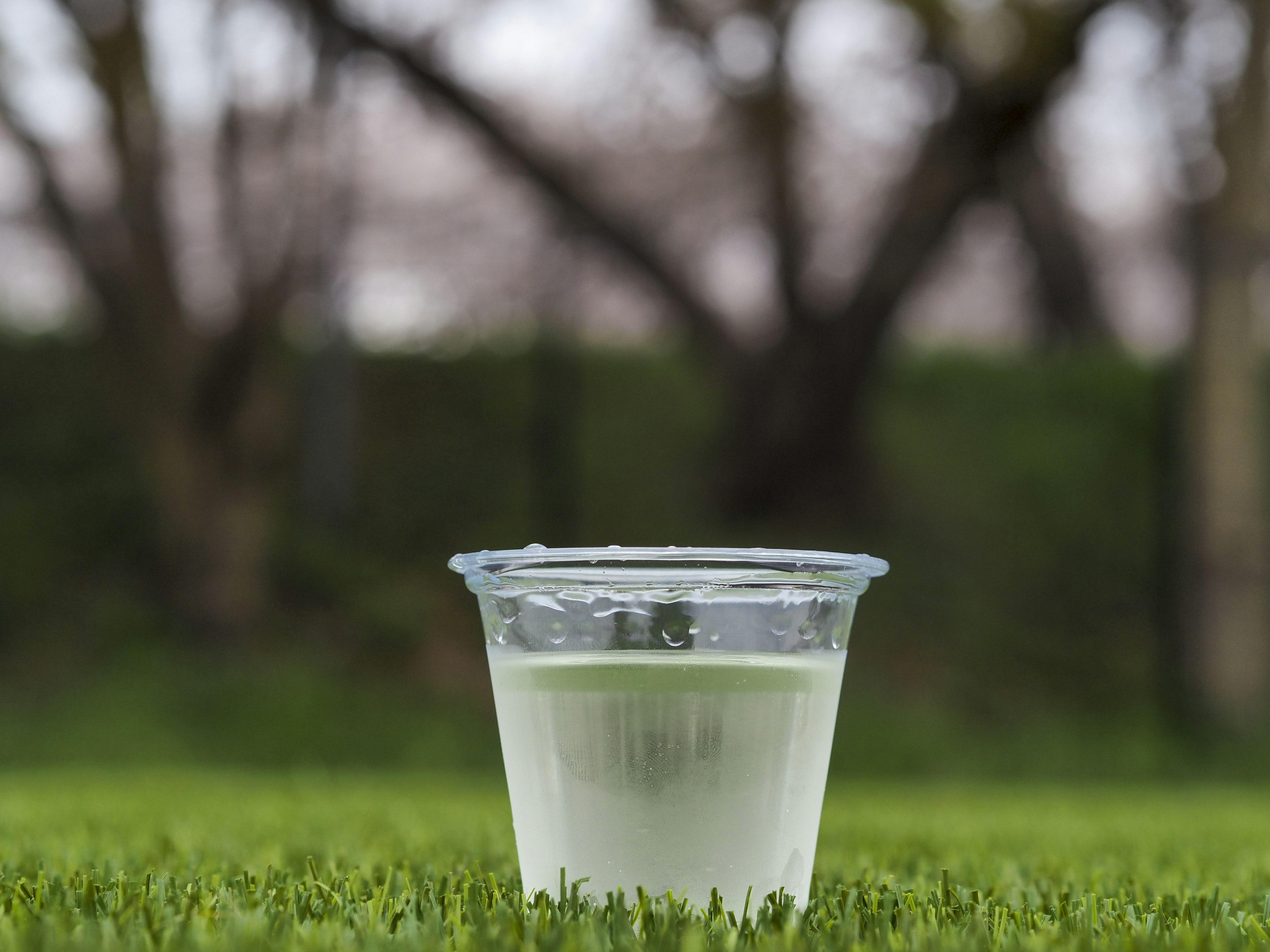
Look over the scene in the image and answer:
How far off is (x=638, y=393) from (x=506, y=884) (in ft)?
38.7

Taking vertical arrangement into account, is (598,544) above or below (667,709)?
below

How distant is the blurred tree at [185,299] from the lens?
908 centimetres

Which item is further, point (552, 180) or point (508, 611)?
point (552, 180)

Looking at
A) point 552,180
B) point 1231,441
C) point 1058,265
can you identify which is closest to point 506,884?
point 1231,441

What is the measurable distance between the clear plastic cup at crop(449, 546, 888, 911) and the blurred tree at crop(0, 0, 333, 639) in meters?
7.90

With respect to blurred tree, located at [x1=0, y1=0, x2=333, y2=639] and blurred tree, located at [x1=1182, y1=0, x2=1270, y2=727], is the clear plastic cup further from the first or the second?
blurred tree, located at [x1=1182, y1=0, x2=1270, y2=727]

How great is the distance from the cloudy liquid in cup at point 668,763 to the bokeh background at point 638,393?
7488mm

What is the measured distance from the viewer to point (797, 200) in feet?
38.4

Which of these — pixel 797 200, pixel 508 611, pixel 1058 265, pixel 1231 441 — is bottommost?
pixel 508 611

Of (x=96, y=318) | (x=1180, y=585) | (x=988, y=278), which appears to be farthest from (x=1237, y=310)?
(x=988, y=278)

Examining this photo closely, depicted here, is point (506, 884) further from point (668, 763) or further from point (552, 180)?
point (552, 180)

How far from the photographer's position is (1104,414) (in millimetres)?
13531

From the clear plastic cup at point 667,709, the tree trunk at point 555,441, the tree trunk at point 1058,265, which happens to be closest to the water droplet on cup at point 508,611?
the clear plastic cup at point 667,709

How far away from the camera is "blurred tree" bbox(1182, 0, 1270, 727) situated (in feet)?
30.7
